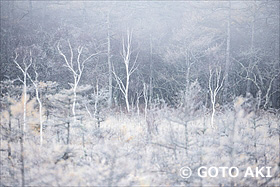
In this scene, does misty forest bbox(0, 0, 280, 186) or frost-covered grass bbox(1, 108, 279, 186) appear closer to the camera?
frost-covered grass bbox(1, 108, 279, 186)

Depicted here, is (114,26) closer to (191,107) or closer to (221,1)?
(221,1)

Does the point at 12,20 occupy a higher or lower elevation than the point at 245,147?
higher

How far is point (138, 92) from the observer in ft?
55.7

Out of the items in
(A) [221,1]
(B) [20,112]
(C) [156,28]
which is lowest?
(B) [20,112]

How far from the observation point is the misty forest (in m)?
6.98

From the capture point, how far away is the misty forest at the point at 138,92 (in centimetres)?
698

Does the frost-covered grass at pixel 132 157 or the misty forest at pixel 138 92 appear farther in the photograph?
the misty forest at pixel 138 92

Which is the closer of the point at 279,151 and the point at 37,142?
the point at 279,151

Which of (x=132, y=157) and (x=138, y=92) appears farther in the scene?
(x=138, y=92)

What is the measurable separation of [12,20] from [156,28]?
1307 centimetres

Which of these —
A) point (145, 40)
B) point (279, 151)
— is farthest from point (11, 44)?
point (279, 151)

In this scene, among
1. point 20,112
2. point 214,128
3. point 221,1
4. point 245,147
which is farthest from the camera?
point 221,1

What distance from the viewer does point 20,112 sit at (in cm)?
809

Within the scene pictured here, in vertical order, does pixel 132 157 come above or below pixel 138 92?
below
